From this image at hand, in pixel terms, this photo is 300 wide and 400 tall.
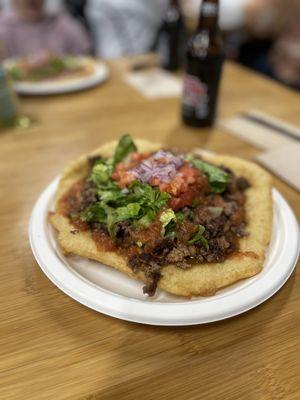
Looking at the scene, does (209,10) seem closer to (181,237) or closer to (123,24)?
(181,237)

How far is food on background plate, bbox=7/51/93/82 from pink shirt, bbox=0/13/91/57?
937mm

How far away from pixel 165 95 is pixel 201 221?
139 cm

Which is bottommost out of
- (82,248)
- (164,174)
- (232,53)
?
(232,53)

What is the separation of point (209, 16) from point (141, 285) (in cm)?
126

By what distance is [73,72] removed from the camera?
90.1 inches

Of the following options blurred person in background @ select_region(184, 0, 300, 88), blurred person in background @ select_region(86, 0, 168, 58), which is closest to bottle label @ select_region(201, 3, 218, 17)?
blurred person in background @ select_region(184, 0, 300, 88)

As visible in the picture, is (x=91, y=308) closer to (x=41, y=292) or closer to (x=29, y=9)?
(x=41, y=292)

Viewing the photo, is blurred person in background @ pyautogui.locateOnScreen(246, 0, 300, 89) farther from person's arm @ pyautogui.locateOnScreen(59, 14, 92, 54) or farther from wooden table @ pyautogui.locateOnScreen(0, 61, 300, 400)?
wooden table @ pyautogui.locateOnScreen(0, 61, 300, 400)

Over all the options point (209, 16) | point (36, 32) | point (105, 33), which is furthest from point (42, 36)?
point (209, 16)

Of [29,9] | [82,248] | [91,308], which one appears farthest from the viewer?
[29,9]

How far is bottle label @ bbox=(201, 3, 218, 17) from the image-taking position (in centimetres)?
155

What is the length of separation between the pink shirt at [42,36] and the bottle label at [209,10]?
1.88 meters

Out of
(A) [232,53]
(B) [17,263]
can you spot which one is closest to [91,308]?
(B) [17,263]

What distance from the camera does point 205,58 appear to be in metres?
1.61
